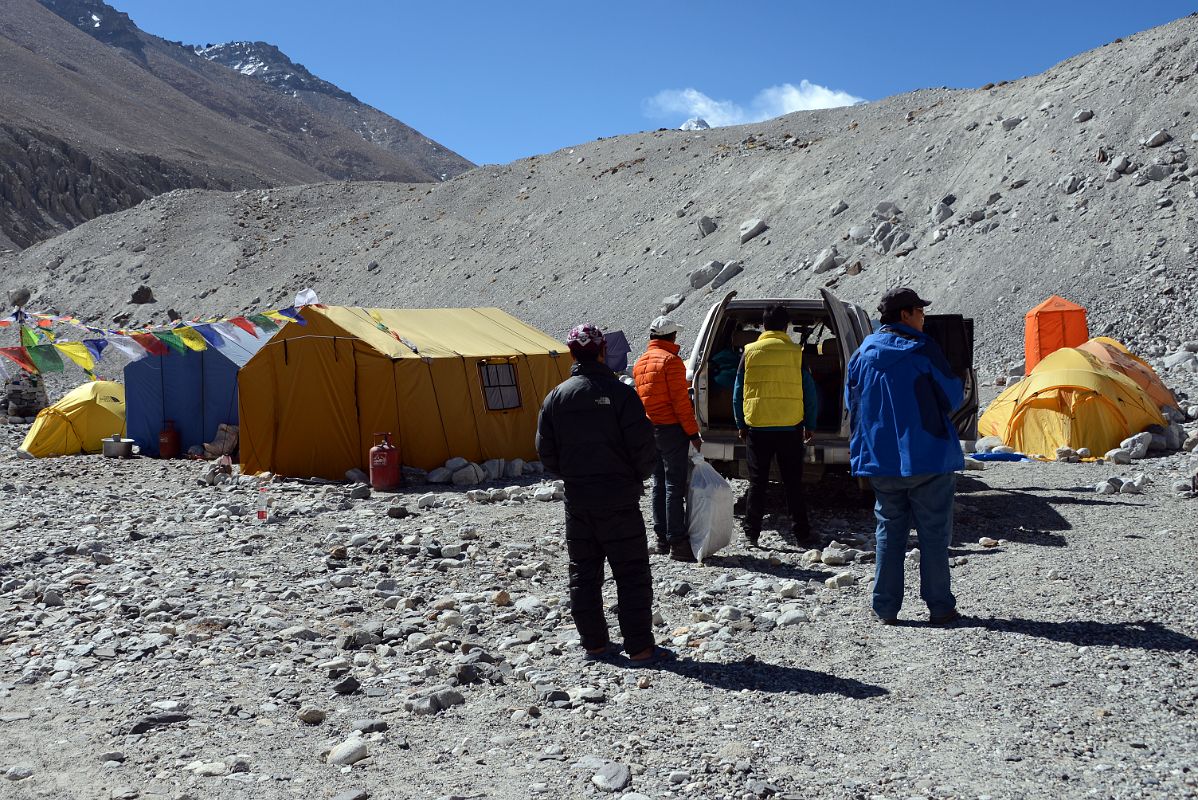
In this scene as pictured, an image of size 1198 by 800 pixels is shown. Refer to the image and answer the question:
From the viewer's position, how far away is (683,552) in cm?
759

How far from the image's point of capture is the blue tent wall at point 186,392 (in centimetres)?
1590

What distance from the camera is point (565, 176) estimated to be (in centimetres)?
4838

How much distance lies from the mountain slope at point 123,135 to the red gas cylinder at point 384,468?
70349mm

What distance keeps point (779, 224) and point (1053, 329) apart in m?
17.3

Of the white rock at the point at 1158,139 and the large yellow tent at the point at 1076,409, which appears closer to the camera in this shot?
the large yellow tent at the point at 1076,409

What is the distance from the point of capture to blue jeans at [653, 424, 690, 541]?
7398mm

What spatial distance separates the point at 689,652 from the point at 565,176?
44.6 meters

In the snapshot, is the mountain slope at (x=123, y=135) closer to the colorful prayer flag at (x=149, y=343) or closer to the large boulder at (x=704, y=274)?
the large boulder at (x=704, y=274)

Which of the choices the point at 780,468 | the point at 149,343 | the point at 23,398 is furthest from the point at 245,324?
the point at 780,468

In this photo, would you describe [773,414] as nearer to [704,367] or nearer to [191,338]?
[704,367]

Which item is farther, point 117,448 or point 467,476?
point 117,448

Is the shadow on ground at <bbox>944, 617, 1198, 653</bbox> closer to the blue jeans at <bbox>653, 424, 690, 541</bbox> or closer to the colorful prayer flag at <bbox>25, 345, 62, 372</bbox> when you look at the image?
the blue jeans at <bbox>653, 424, 690, 541</bbox>

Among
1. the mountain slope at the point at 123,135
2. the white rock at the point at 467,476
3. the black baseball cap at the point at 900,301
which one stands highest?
the mountain slope at the point at 123,135

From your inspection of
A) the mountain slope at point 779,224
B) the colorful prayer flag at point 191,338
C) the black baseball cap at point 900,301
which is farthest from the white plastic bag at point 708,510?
the mountain slope at point 779,224
